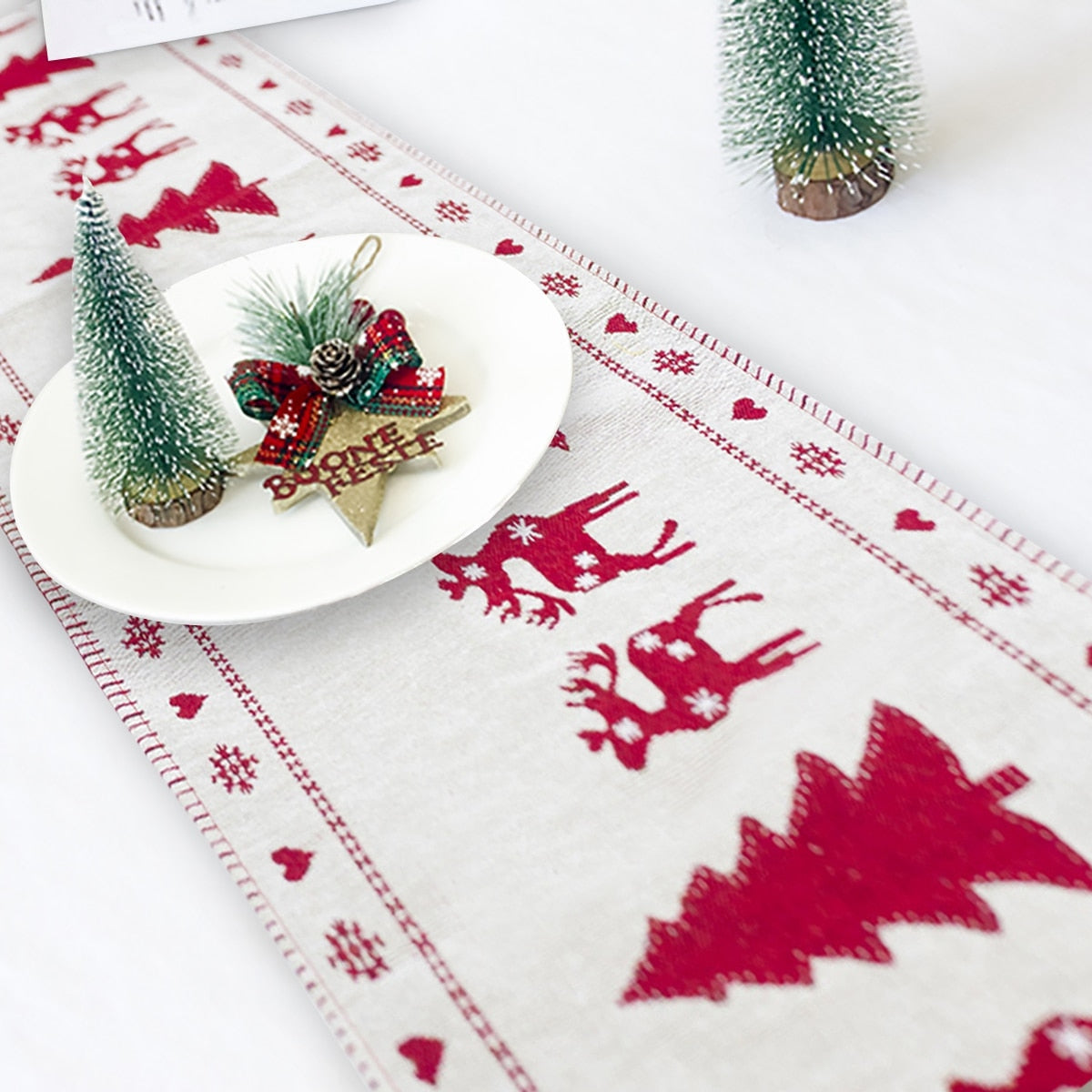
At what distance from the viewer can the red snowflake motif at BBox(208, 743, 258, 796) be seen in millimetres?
624

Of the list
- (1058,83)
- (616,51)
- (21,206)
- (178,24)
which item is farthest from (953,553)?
(178,24)

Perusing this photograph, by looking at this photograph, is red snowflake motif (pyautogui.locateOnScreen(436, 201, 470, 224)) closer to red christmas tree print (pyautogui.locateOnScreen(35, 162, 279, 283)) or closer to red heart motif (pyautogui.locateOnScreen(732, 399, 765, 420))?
red christmas tree print (pyautogui.locateOnScreen(35, 162, 279, 283))

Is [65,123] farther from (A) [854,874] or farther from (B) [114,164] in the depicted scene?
(A) [854,874]

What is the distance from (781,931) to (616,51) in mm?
831

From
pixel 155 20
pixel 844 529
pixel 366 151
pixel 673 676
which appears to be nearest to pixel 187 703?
pixel 673 676

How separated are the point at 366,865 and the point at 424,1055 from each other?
95mm

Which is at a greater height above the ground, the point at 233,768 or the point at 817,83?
the point at 817,83

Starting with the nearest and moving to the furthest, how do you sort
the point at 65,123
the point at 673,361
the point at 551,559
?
the point at 551,559, the point at 673,361, the point at 65,123

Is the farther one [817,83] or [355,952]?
[817,83]

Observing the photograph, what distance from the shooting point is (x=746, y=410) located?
758mm

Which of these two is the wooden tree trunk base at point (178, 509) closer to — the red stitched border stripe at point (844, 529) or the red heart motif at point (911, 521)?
the red stitched border stripe at point (844, 529)

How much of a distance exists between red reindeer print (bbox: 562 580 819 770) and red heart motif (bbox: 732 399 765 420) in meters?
0.14

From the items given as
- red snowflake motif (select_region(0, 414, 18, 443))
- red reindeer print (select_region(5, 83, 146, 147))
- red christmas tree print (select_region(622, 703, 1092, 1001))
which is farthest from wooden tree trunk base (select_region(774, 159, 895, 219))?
red reindeer print (select_region(5, 83, 146, 147))

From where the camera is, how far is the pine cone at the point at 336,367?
717 mm
